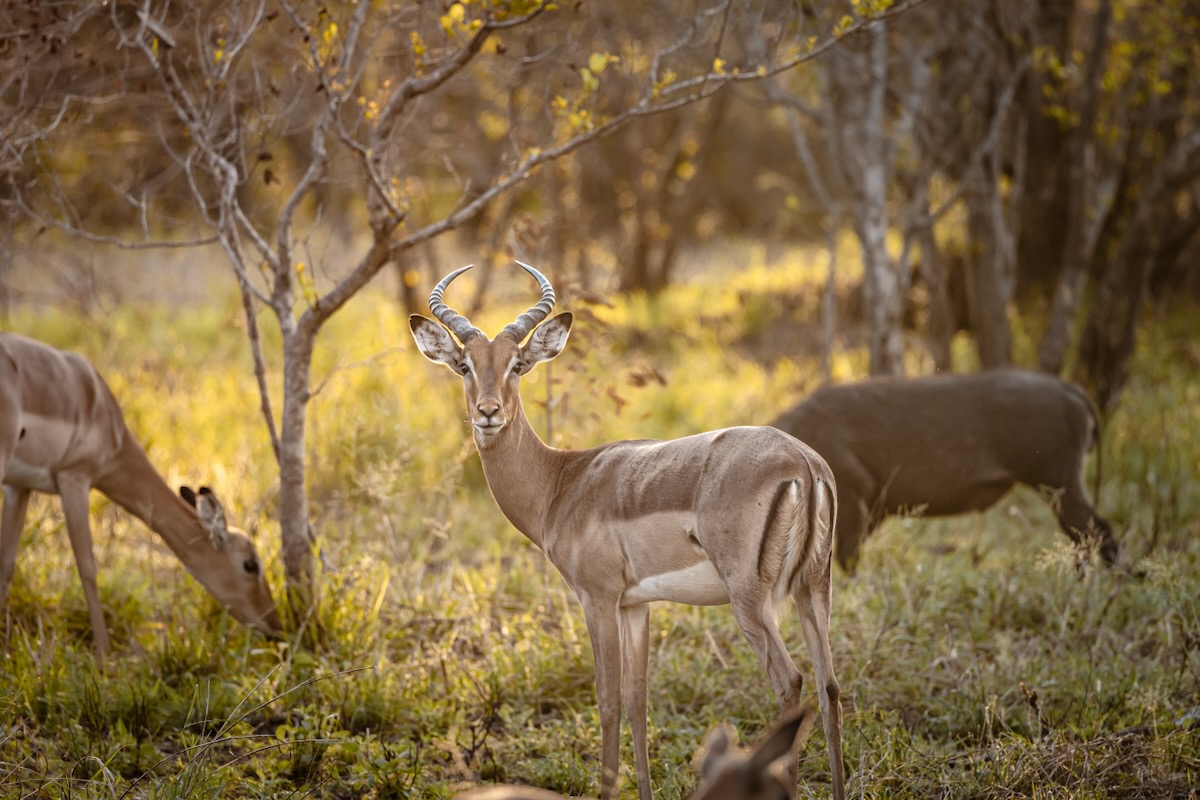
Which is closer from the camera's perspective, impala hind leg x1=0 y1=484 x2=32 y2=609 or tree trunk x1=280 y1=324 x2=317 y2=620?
tree trunk x1=280 y1=324 x2=317 y2=620

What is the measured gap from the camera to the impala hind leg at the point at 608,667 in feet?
14.9

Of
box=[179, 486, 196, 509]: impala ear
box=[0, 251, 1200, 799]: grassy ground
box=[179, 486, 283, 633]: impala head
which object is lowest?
box=[0, 251, 1200, 799]: grassy ground

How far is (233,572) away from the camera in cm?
631

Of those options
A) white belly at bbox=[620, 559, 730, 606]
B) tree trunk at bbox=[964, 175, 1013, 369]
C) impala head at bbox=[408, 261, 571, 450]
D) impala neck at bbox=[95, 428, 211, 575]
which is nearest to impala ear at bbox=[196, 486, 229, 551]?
impala neck at bbox=[95, 428, 211, 575]

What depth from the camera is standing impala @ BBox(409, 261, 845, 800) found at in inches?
163

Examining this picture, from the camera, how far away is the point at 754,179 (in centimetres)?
2550

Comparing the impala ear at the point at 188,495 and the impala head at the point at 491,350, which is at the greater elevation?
the impala head at the point at 491,350

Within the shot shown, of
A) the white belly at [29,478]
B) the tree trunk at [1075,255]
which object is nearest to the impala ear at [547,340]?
the white belly at [29,478]

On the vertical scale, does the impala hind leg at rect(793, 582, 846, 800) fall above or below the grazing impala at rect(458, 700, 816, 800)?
below

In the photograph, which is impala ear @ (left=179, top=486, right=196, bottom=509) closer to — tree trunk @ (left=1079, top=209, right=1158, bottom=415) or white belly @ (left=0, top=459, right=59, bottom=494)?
white belly @ (left=0, top=459, right=59, bottom=494)

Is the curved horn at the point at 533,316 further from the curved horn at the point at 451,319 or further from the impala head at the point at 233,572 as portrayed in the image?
the impala head at the point at 233,572

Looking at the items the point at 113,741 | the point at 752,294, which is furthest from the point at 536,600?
the point at 752,294

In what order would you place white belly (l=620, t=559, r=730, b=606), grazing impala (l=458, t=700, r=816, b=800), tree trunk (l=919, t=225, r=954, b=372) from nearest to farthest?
grazing impala (l=458, t=700, r=816, b=800) → white belly (l=620, t=559, r=730, b=606) → tree trunk (l=919, t=225, r=954, b=372)

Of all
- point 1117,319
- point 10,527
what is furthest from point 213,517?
point 1117,319
